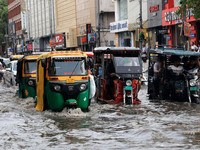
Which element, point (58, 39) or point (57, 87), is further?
point (58, 39)

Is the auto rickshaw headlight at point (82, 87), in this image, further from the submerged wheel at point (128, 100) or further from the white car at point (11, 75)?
the white car at point (11, 75)

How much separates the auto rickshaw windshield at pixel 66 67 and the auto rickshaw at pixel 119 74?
246 centimetres

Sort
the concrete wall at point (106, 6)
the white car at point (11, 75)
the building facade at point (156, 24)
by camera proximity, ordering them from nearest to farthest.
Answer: the white car at point (11, 75)
the building facade at point (156, 24)
the concrete wall at point (106, 6)

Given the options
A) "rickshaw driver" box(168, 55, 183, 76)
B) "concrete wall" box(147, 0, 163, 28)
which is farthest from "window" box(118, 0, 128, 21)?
"rickshaw driver" box(168, 55, 183, 76)

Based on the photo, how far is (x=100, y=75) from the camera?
18.6 meters

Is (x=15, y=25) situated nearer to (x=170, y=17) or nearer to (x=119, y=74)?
(x=170, y=17)

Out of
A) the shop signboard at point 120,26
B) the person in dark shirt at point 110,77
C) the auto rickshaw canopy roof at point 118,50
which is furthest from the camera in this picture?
the shop signboard at point 120,26

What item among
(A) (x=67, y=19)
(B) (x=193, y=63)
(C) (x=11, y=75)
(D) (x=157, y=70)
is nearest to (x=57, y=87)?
(D) (x=157, y=70)

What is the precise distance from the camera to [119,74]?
17.2 meters

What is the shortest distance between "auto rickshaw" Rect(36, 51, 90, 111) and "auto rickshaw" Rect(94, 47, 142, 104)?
93.6 inches

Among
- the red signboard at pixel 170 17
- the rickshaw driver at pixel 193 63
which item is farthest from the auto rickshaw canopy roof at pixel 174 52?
the red signboard at pixel 170 17

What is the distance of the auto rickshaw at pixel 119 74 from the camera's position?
1717 centimetres

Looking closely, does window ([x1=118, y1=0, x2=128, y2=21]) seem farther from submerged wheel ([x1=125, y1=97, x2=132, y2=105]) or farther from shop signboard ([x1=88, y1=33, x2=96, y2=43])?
submerged wheel ([x1=125, y1=97, x2=132, y2=105])

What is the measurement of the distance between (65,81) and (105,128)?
3.33m
